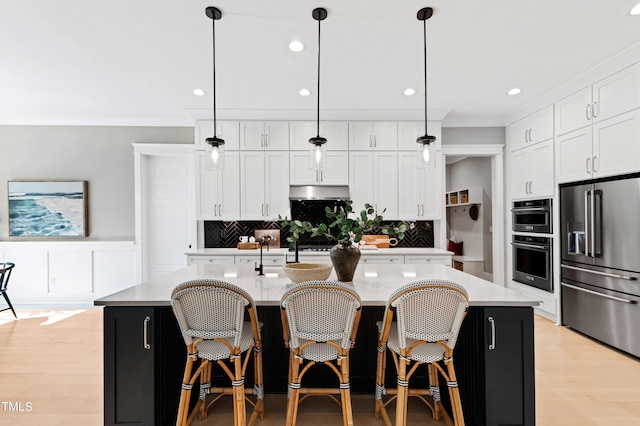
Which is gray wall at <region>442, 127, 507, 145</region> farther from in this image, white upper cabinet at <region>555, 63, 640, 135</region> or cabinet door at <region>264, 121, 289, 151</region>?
cabinet door at <region>264, 121, 289, 151</region>

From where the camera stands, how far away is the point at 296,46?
2.78 meters

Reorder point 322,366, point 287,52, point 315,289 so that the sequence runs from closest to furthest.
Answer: point 315,289 → point 322,366 → point 287,52

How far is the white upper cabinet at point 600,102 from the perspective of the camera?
298cm

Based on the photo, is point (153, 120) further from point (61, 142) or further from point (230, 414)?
point (230, 414)

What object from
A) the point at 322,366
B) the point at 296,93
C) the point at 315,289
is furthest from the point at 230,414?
the point at 296,93

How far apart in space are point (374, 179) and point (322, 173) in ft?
2.32

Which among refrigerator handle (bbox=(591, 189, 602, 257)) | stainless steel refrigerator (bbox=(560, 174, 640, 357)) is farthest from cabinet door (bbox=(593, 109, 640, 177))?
refrigerator handle (bbox=(591, 189, 602, 257))

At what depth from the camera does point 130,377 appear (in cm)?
184

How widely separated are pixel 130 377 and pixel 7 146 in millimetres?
4947

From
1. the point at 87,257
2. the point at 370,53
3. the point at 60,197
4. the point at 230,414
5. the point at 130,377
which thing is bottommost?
the point at 230,414

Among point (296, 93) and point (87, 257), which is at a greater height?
point (296, 93)

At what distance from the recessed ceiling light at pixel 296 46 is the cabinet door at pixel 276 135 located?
1.72 metres

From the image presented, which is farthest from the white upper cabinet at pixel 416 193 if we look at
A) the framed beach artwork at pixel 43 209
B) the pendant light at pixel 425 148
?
the framed beach artwork at pixel 43 209

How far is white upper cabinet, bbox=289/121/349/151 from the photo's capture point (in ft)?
14.9
